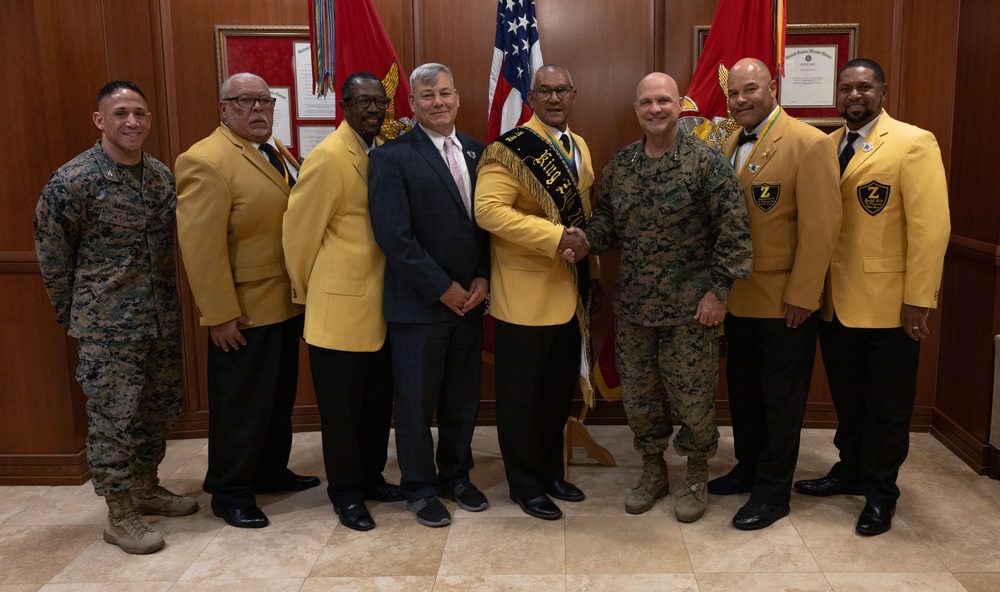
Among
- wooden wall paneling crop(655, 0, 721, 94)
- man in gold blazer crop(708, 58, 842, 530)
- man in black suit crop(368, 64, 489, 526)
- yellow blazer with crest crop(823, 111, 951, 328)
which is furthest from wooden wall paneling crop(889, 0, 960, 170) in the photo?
man in black suit crop(368, 64, 489, 526)

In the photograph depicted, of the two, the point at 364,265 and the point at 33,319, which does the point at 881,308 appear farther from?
the point at 33,319

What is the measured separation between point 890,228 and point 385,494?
2.19 m

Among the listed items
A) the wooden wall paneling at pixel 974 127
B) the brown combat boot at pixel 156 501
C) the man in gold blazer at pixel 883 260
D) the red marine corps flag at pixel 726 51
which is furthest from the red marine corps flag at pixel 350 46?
the wooden wall paneling at pixel 974 127

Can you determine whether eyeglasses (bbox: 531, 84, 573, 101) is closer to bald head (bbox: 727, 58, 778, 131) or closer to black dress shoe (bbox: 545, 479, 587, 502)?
bald head (bbox: 727, 58, 778, 131)

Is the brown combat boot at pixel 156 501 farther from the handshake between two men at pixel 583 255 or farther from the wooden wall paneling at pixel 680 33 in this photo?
the wooden wall paneling at pixel 680 33

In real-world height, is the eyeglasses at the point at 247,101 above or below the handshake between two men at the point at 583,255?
above

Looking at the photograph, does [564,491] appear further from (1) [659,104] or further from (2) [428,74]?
(2) [428,74]

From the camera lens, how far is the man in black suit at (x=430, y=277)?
2.91 m

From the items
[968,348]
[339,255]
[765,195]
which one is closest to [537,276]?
[339,255]

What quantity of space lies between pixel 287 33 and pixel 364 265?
1606 millimetres

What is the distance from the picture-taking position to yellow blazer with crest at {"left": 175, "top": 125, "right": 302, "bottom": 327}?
2.88 m

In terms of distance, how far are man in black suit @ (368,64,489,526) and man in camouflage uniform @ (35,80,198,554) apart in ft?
2.70

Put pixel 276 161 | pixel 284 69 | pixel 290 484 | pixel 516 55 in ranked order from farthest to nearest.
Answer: pixel 284 69
pixel 516 55
pixel 290 484
pixel 276 161

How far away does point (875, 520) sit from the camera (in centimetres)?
296
